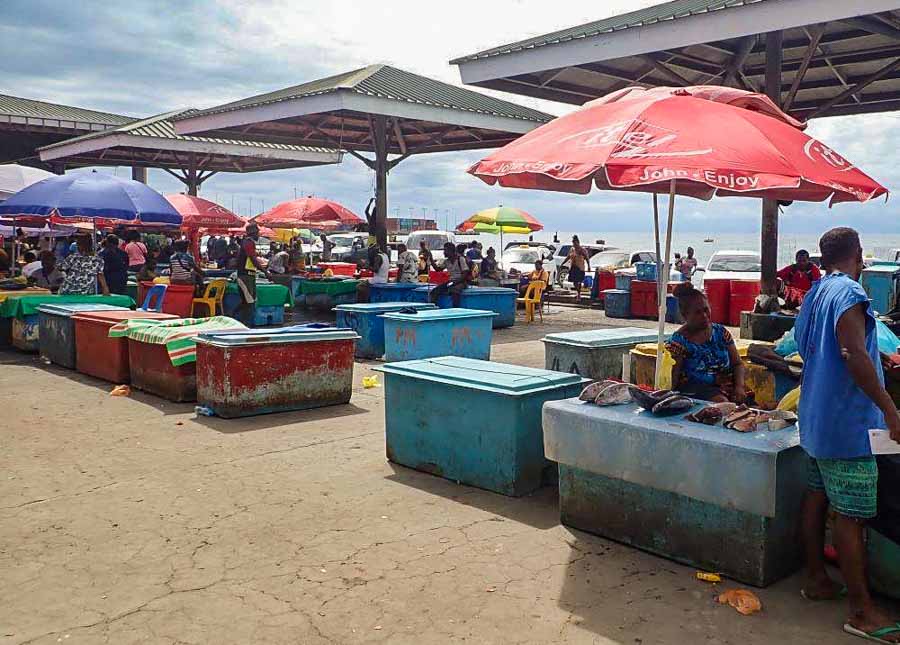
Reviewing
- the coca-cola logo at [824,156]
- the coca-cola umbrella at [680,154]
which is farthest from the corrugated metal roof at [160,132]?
the coca-cola logo at [824,156]

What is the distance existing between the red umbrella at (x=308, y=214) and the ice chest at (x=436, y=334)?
401 inches

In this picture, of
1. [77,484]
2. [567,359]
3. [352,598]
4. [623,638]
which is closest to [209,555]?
[352,598]

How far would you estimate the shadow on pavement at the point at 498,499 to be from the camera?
5203 millimetres

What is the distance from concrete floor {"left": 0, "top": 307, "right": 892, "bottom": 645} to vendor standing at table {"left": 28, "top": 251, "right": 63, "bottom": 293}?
815cm

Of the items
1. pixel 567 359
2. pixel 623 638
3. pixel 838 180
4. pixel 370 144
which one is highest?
pixel 370 144

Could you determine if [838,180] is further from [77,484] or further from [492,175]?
[77,484]

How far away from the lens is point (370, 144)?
2373 cm

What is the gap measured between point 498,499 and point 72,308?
25.0ft

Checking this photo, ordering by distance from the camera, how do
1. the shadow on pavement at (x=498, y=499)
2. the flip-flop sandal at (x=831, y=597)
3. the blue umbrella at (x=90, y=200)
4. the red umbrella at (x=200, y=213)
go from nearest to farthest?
1. the flip-flop sandal at (x=831, y=597)
2. the shadow on pavement at (x=498, y=499)
3. the blue umbrella at (x=90, y=200)
4. the red umbrella at (x=200, y=213)

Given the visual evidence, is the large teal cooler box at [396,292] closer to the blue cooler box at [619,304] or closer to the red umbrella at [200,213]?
the red umbrella at [200,213]

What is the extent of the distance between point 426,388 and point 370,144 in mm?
18879

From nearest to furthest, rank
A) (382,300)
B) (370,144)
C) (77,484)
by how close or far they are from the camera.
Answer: (77,484)
(382,300)
(370,144)

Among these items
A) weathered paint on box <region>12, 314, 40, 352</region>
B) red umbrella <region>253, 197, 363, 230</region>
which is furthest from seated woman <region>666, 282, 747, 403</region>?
red umbrella <region>253, 197, 363, 230</region>

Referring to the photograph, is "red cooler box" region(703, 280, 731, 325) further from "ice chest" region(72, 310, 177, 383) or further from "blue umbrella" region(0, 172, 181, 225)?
"ice chest" region(72, 310, 177, 383)
